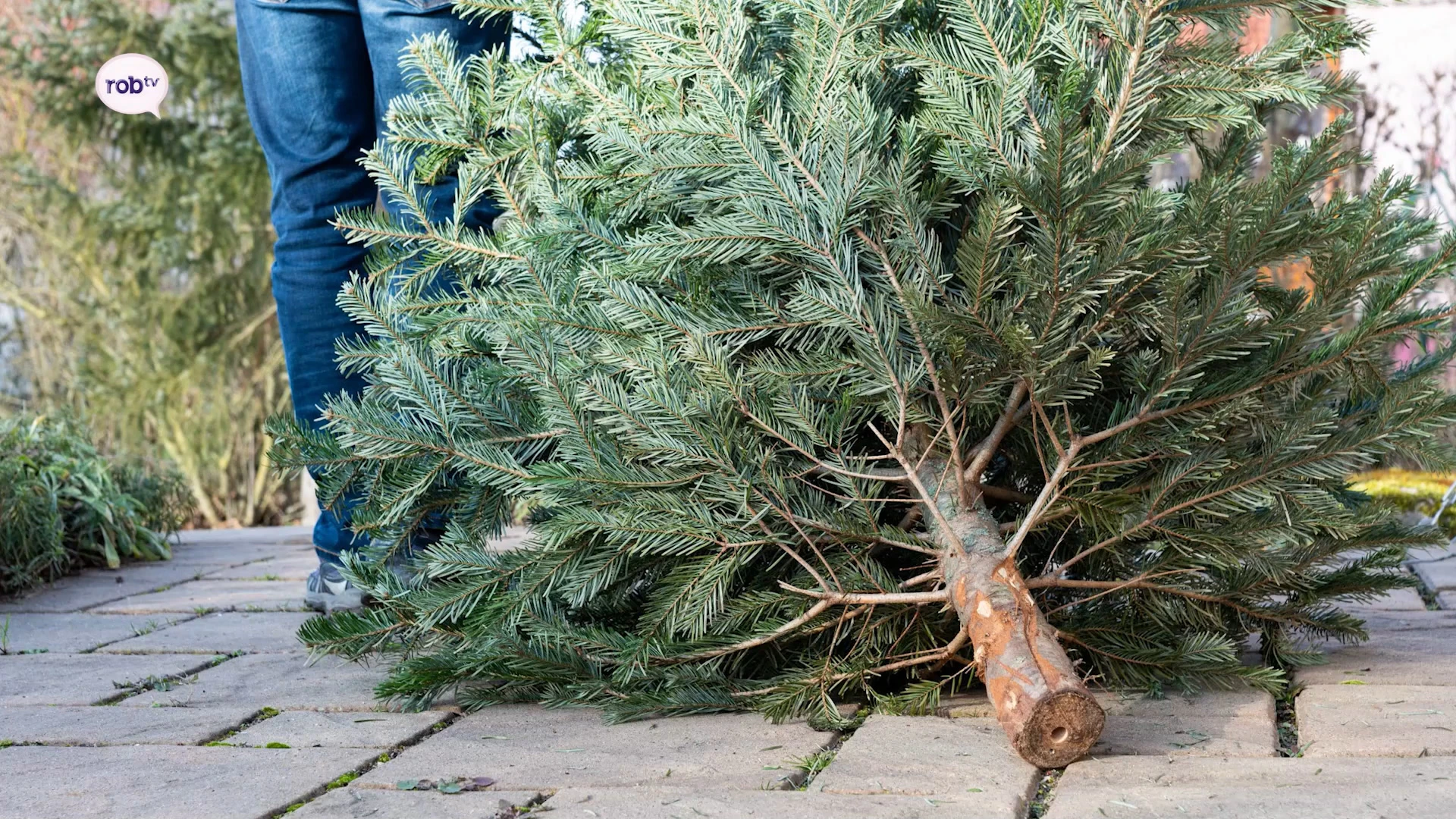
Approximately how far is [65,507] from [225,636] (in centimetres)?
148

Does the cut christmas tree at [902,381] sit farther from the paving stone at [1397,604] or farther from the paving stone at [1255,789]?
the paving stone at [1397,604]

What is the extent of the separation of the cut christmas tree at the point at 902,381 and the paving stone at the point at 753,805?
195 millimetres

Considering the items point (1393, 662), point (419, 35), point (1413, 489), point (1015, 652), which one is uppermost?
point (419, 35)

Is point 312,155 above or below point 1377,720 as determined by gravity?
above

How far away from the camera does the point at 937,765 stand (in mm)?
1473

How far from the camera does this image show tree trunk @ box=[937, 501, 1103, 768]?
1451 mm

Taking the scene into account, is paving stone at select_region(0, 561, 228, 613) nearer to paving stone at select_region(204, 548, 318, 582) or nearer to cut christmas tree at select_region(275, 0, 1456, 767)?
paving stone at select_region(204, 548, 318, 582)

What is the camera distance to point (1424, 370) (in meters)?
1.73

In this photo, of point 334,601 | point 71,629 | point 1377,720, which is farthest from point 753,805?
point 71,629

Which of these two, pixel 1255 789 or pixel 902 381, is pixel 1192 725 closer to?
pixel 1255 789

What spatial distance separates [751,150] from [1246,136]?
0.74m

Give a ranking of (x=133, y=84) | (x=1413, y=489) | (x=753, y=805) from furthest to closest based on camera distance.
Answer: (x=133, y=84)
(x=1413, y=489)
(x=753, y=805)

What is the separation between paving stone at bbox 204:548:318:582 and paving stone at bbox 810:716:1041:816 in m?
2.20

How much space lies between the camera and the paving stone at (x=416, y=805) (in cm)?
135
